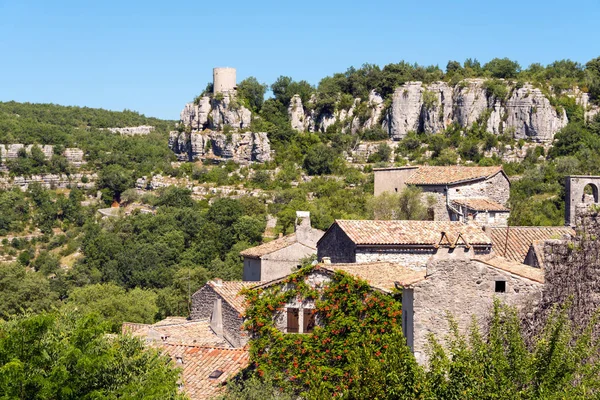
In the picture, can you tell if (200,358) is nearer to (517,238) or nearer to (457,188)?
(517,238)

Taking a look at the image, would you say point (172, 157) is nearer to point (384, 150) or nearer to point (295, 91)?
point (295, 91)

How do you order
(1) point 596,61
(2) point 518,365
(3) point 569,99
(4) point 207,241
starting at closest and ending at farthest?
(2) point 518,365, (4) point 207,241, (3) point 569,99, (1) point 596,61

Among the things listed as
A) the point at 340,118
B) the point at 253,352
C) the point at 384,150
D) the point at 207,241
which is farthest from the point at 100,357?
the point at 340,118

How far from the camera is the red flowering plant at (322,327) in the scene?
20328mm

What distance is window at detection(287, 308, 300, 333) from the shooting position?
21.0m

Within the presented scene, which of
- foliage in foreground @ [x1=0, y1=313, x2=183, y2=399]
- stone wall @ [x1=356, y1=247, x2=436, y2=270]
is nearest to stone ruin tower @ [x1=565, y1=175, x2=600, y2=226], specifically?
stone wall @ [x1=356, y1=247, x2=436, y2=270]

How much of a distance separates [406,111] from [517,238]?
8052 centimetres

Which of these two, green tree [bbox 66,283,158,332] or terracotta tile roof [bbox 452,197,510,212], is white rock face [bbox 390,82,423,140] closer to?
green tree [bbox 66,283,158,332]

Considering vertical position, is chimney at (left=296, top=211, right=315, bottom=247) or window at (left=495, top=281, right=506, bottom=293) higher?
window at (left=495, top=281, right=506, bottom=293)

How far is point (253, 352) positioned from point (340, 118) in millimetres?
92755

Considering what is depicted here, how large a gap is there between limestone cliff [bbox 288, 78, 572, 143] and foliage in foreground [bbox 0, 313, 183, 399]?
272 ft

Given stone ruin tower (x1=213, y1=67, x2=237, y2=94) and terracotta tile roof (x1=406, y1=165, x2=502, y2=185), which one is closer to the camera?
terracotta tile roof (x1=406, y1=165, x2=502, y2=185)

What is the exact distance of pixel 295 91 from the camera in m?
119

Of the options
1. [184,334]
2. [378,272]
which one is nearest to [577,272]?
[378,272]
